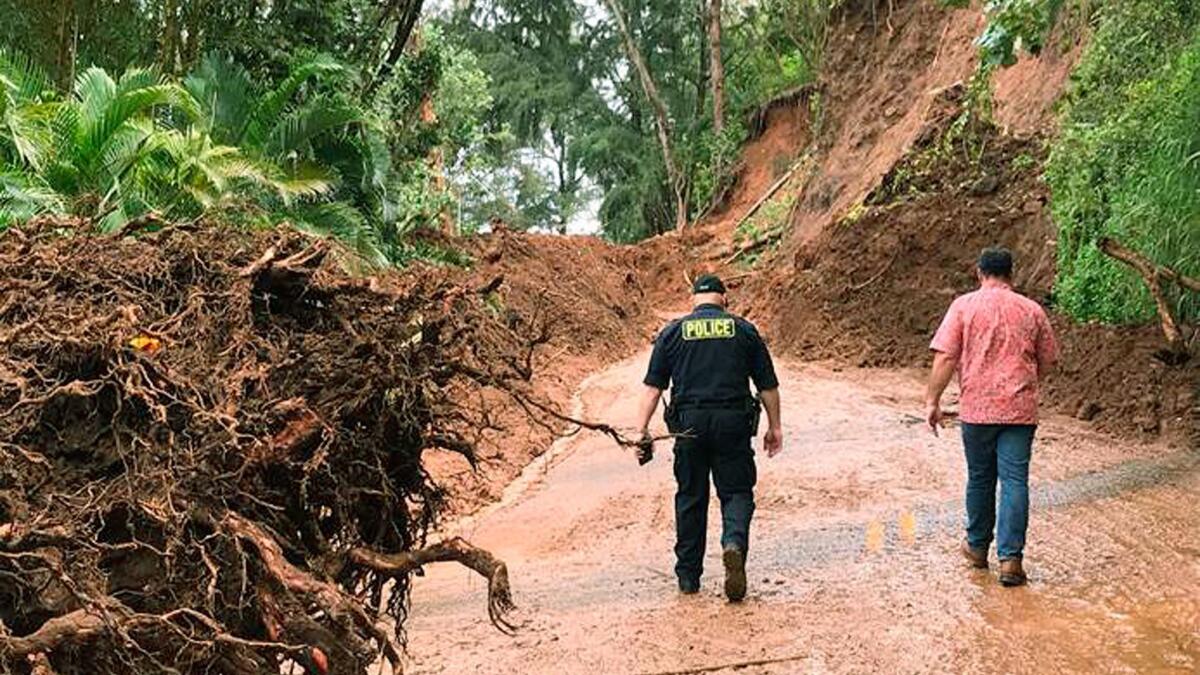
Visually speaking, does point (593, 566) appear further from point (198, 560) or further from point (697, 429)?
point (198, 560)

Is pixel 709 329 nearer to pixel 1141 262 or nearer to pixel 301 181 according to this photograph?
pixel 1141 262

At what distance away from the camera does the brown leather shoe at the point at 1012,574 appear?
5.84 meters

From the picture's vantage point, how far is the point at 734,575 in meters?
6.05

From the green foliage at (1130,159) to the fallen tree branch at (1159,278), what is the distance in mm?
272

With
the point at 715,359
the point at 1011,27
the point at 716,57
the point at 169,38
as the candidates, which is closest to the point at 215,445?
the point at 715,359

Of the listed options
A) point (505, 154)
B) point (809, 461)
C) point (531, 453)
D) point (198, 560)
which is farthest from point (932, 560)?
point (505, 154)

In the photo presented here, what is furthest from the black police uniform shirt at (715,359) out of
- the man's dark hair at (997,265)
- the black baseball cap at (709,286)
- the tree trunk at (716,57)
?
the tree trunk at (716,57)

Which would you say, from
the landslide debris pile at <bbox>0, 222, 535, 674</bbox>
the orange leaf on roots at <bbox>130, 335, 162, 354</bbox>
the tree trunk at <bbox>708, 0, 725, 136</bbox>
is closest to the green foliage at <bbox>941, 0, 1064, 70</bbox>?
the landslide debris pile at <bbox>0, 222, 535, 674</bbox>

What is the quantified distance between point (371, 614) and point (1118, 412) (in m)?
8.68

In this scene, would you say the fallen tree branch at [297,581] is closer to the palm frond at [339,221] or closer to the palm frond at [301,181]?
the palm frond at [301,181]

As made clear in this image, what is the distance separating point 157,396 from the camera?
3359mm

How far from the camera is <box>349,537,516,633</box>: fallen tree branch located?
13.0 ft

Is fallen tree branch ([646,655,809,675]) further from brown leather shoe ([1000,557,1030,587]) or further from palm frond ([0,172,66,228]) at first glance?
palm frond ([0,172,66,228])

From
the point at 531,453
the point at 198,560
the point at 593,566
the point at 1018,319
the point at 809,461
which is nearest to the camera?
the point at 198,560
